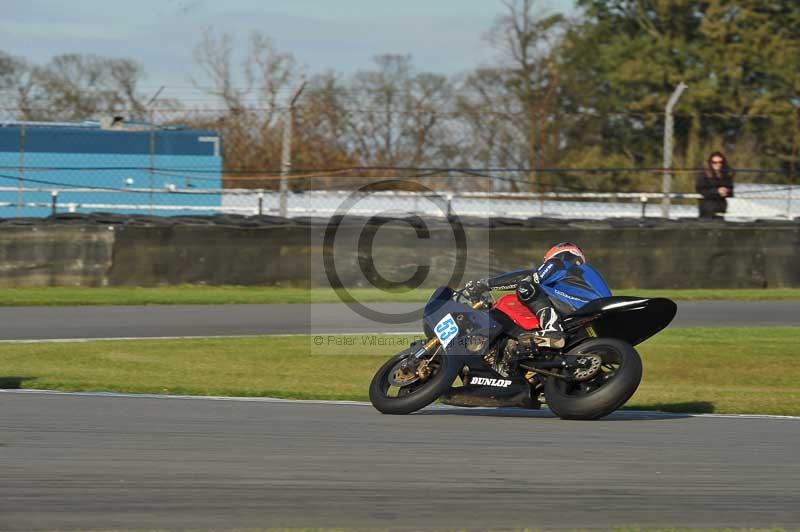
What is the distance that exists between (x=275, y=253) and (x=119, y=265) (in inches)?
84.2

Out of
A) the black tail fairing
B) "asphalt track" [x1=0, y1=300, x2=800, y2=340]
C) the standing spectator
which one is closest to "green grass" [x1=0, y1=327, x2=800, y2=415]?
"asphalt track" [x1=0, y1=300, x2=800, y2=340]

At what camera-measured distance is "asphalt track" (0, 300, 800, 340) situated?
12.9m

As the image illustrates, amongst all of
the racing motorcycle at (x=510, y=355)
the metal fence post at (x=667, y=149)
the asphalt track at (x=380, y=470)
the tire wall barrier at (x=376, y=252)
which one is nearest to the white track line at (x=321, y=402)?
the asphalt track at (x=380, y=470)

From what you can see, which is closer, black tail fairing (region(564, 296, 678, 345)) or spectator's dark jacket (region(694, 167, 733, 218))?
black tail fairing (region(564, 296, 678, 345))

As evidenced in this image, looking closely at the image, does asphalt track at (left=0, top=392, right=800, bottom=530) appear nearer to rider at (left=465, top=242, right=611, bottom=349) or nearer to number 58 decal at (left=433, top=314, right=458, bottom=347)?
number 58 decal at (left=433, top=314, right=458, bottom=347)

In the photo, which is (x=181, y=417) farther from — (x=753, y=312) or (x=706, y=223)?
(x=706, y=223)

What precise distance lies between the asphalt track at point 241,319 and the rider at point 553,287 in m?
5.86

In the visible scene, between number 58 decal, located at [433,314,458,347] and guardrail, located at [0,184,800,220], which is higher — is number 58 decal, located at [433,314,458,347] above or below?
below

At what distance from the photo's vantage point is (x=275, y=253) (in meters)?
16.4

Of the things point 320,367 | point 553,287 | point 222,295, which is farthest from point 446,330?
point 222,295

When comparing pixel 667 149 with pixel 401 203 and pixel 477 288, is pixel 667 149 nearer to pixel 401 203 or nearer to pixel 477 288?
pixel 401 203

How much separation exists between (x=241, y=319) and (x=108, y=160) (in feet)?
36.3

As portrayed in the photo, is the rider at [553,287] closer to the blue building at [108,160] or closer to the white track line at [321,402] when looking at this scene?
the white track line at [321,402]

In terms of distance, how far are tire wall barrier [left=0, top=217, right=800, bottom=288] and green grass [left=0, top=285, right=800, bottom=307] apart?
0.43ft
